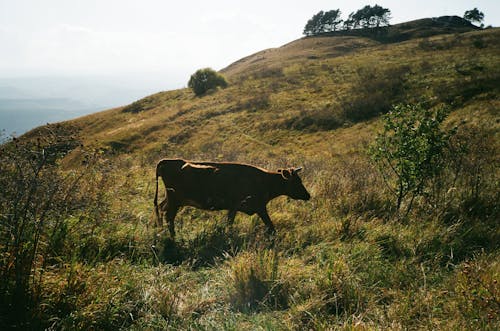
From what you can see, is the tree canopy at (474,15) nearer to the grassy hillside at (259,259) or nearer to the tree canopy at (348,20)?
the tree canopy at (348,20)

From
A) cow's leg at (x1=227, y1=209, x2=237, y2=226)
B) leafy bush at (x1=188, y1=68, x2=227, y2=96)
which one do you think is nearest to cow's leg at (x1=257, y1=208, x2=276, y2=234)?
cow's leg at (x1=227, y1=209, x2=237, y2=226)

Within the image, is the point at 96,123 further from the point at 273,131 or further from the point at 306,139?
the point at 306,139

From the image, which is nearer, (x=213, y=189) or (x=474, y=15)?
(x=213, y=189)

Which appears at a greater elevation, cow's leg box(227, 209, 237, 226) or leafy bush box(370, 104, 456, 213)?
leafy bush box(370, 104, 456, 213)

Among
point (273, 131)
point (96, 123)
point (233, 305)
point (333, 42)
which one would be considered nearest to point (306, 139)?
point (273, 131)

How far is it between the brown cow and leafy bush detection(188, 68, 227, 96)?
5249cm

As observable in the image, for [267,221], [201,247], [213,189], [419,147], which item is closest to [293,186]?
[267,221]

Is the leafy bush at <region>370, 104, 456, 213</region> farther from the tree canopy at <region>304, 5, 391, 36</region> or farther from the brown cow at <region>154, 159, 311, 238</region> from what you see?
the tree canopy at <region>304, 5, 391, 36</region>

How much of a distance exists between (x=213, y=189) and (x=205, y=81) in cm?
5439

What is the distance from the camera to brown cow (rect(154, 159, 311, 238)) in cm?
671

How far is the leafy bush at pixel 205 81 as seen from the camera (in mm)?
57781

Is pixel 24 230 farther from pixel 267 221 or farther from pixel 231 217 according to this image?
pixel 267 221

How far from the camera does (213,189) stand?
6.75 meters

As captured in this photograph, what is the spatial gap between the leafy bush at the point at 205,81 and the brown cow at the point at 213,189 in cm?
5249
